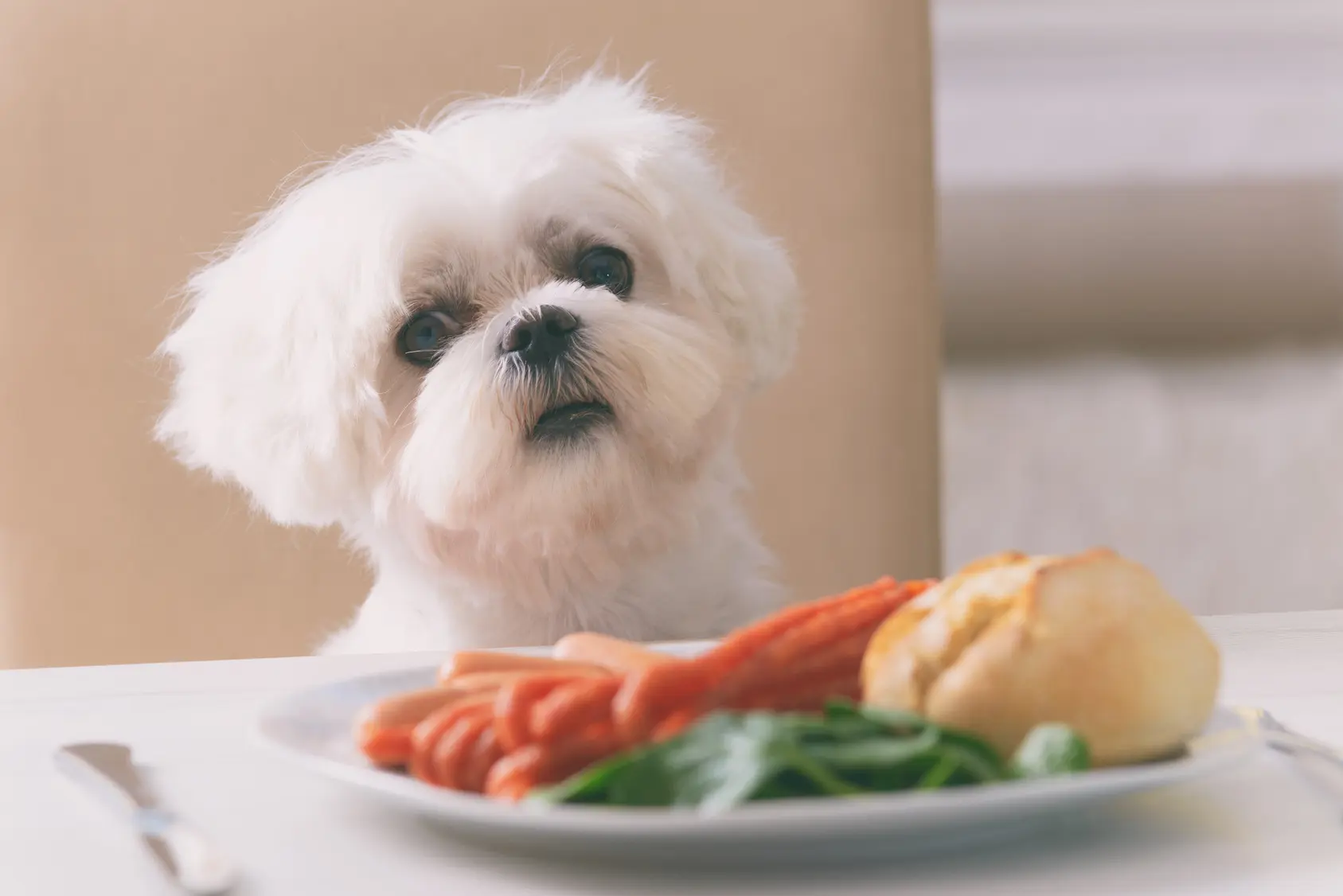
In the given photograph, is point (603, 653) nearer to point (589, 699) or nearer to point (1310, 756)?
point (589, 699)

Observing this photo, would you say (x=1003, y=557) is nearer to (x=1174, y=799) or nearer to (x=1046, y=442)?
(x=1174, y=799)

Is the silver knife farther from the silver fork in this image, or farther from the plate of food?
the silver fork

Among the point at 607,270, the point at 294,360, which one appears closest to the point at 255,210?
the point at 294,360

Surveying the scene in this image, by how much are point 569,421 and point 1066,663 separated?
778mm

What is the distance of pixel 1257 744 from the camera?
0.41 meters

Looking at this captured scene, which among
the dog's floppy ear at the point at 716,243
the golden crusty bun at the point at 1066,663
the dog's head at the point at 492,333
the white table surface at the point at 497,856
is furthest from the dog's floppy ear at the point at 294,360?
the golden crusty bun at the point at 1066,663

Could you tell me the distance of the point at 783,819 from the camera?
0.33 metres

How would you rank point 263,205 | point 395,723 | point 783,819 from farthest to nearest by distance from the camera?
point 263,205, point 395,723, point 783,819

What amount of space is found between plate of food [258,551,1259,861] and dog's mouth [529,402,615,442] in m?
0.67

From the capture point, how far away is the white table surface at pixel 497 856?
0.37 metres

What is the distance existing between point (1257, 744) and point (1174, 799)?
1.6 inches

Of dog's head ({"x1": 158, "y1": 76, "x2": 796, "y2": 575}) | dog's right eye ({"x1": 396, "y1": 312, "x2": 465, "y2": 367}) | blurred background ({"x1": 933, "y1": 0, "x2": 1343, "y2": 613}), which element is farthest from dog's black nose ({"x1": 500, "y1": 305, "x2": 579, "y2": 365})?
blurred background ({"x1": 933, "y1": 0, "x2": 1343, "y2": 613})

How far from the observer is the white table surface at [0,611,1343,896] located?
0.37m

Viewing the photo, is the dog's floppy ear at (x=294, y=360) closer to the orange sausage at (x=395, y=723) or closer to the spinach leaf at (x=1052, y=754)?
the orange sausage at (x=395, y=723)
